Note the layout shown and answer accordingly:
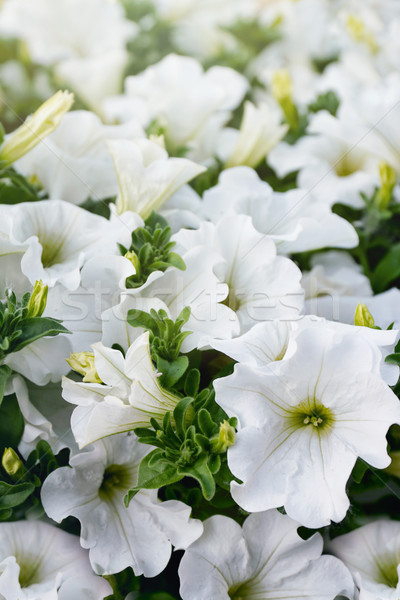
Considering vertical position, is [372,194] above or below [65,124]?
below

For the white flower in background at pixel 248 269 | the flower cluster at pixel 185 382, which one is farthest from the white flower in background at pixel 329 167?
the white flower in background at pixel 248 269

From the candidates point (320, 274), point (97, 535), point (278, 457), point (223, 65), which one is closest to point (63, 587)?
point (97, 535)

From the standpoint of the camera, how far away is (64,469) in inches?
19.9

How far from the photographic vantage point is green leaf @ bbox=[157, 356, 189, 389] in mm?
491

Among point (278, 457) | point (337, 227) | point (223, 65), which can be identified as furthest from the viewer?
point (223, 65)

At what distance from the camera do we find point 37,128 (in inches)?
23.8

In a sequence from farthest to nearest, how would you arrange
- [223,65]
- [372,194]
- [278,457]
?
[223,65], [372,194], [278,457]

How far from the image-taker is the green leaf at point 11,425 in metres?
0.52

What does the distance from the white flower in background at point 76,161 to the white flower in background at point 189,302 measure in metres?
0.16

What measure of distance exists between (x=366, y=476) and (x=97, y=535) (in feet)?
0.70

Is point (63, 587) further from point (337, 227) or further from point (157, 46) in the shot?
point (157, 46)

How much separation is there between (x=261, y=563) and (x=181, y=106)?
51 cm

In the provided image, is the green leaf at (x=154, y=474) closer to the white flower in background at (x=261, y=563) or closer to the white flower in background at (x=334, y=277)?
the white flower in background at (x=261, y=563)

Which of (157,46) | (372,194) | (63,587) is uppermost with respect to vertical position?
(157,46)
